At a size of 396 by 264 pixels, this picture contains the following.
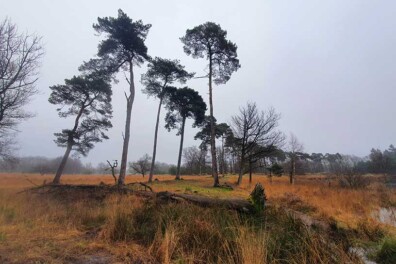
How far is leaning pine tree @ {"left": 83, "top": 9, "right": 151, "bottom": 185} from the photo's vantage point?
17.3 m

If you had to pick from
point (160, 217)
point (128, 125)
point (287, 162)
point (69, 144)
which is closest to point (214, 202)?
point (160, 217)

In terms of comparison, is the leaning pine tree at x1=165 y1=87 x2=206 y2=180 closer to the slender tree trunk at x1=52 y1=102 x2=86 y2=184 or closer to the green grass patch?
the slender tree trunk at x1=52 y1=102 x2=86 y2=184

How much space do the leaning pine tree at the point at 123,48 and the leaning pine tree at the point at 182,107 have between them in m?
7.74

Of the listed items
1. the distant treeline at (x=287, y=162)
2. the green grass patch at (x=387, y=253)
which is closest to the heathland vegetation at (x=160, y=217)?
the green grass patch at (x=387, y=253)

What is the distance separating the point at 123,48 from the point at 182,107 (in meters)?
10.5

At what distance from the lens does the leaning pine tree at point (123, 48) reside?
17266 mm

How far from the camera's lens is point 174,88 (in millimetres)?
25797

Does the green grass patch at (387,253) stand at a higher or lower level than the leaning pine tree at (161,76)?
lower

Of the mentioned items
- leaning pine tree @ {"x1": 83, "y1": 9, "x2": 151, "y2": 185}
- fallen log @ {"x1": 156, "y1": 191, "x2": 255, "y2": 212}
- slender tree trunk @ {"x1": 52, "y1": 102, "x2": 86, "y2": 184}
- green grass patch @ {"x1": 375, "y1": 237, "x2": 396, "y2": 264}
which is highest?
leaning pine tree @ {"x1": 83, "y1": 9, "x2": 151, "y2": 185}

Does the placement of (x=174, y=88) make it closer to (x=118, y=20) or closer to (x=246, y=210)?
(x=118, y=20)

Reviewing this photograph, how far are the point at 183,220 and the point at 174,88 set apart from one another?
20.9m

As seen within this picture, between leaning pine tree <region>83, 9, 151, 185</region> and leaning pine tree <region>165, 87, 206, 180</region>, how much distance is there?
25.4 ft

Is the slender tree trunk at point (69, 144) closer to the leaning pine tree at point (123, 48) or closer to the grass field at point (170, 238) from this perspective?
the leaning pine tree at point (123, 48)

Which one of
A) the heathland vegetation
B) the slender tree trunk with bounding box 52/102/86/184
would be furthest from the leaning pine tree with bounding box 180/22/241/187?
the slender tree trunk with bounding box 52/102/86/184
